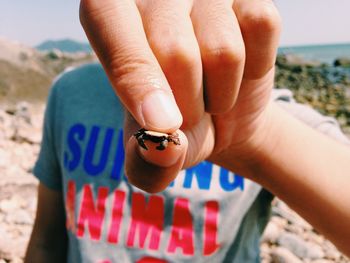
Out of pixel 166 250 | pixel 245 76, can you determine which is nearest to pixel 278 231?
pixel 166 250

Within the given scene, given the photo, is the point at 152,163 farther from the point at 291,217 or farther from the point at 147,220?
the point at 291,217

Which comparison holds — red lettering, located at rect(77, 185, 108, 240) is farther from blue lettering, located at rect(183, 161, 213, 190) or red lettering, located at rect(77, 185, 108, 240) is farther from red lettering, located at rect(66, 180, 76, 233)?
blue lettering, located at rect(183, 161, 213, 190)

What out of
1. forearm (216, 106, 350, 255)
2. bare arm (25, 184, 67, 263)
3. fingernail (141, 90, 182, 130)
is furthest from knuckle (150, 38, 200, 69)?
bare arm (25, 184, 67, 263)

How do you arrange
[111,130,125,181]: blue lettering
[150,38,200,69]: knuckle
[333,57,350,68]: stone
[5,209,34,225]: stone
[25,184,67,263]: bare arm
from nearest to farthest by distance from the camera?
[150,38,200,69]: knuckle
[111,130,125,181]: blue lettering
[25,184,67,263]: bare arm
[5,209,34,225]: stone
[333,57,350,68]: stone

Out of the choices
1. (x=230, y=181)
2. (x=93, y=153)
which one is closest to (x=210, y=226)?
(x=230, y=181)

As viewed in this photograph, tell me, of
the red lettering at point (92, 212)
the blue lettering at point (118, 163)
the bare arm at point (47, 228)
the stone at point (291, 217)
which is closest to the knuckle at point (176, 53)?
the blue lettering at point (118, 163)

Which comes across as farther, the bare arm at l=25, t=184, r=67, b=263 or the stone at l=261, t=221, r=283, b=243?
the stone at l=261, t=221, r=283, b=243
